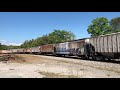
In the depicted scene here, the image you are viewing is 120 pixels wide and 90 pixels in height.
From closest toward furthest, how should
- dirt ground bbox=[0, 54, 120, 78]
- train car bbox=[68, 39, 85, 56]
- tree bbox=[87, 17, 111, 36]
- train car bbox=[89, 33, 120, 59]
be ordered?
1. dirt ground bbox=[0, 54, 120, 78]
2. train car bbox=[89, 33, 120, 59]
3. train car bbox=[68, 39, 85, 56]
4. tree bbox=[87, 17, 111, 36]

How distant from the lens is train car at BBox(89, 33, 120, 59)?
27.7 meters

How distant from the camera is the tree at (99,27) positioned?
113 metres

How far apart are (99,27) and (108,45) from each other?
284ft

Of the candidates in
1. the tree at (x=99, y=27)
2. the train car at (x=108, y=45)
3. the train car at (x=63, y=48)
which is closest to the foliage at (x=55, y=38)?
the tree at (x=99, y=27)

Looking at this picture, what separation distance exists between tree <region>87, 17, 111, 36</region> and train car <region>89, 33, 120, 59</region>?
264ft

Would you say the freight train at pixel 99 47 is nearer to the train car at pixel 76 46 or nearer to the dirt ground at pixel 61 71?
the train car at pixel 76 46

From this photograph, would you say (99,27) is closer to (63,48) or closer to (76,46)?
(63,48)

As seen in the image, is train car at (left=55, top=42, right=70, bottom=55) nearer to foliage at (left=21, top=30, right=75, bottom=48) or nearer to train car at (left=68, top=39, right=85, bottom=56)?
train car at (left=68, top=39, right=85, bottom=56)

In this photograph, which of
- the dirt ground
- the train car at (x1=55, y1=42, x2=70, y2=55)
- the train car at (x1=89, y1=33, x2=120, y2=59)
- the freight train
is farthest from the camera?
the train car at (x1=55, y1=42, x2=70, y2=55)

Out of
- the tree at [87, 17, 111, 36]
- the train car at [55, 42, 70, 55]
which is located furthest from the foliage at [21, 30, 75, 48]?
the train car at [55, 42, 70, 55]

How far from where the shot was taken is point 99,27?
114625 mm

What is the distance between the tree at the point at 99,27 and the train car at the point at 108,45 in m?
80.3

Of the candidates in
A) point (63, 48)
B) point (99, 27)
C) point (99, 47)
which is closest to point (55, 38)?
point (99, 27)

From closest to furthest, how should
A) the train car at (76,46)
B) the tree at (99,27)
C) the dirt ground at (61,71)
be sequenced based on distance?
the dirt ground at (61,71) < the train car at (76,46) < the tree at (99,27)
